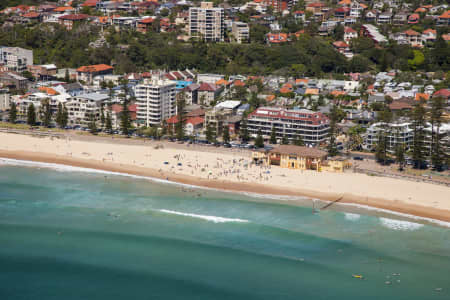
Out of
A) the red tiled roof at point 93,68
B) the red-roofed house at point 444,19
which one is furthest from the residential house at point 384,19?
the red tiled roof at point 93,68

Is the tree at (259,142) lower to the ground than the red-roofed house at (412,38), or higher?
lower

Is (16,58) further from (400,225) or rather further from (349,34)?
(400,225)

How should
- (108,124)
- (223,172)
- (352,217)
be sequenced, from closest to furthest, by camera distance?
1. (352,217)
2. (223,172)
3. (108,124)

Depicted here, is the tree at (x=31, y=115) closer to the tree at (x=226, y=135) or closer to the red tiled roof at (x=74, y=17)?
the tree at (x=226, y=135)

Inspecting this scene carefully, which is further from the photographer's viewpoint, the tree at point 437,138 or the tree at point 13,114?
the tree at point 13,114

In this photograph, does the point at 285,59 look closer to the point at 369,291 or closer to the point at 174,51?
the point at 174,51

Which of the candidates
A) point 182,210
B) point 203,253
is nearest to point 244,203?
point 182,210

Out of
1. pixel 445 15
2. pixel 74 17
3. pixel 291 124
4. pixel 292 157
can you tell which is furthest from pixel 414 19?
pixel 292 157

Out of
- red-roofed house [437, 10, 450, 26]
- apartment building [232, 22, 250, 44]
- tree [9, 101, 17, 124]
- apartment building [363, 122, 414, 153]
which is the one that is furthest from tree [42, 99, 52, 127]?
red-roofed house [437, 10, 450, 26]

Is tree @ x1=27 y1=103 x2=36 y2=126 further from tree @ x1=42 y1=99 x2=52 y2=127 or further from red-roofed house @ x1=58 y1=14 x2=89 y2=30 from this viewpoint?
red-roofed house @ x1=58 y1=14 x2=89 y2=30
